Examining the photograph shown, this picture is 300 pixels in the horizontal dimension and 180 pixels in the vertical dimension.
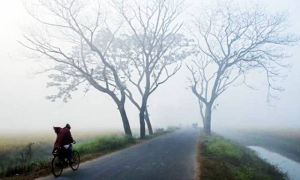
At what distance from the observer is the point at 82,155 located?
1631 centimetres

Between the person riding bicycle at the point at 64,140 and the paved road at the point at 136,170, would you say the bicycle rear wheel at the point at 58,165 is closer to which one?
the paved road at the point at 136,170

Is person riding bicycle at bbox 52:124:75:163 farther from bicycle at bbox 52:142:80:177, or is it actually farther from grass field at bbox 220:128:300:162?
grass field at bbox 220:128:300:162

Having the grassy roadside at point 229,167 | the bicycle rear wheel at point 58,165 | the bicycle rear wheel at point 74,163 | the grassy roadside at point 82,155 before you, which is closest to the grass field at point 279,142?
the grassy roadside at point 229,167

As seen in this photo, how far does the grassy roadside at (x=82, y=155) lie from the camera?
35.9 ft

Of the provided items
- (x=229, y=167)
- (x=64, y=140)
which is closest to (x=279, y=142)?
(x=229, y=167)

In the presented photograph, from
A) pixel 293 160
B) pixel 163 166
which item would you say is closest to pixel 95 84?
pixel 163 166

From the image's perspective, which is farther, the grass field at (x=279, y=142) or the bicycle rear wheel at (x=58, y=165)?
the grass field at (x=279, y=142)

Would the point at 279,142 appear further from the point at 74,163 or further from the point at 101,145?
the point at 74,163

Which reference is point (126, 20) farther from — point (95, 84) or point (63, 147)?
point (63, 147)

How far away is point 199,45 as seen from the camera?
116ft

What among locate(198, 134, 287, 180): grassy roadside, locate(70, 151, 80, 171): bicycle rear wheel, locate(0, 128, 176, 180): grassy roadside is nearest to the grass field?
locate(198, 134, 287, 180): grassy roadside

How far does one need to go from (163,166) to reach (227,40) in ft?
74.4

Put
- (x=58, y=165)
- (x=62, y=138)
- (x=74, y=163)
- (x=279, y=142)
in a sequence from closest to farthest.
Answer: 1. (x=58, y=165)
2. (x=62, y=138)
3. (x=74, y=163)
4. (x=279, y=142)

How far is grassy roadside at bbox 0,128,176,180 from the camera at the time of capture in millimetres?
10944
